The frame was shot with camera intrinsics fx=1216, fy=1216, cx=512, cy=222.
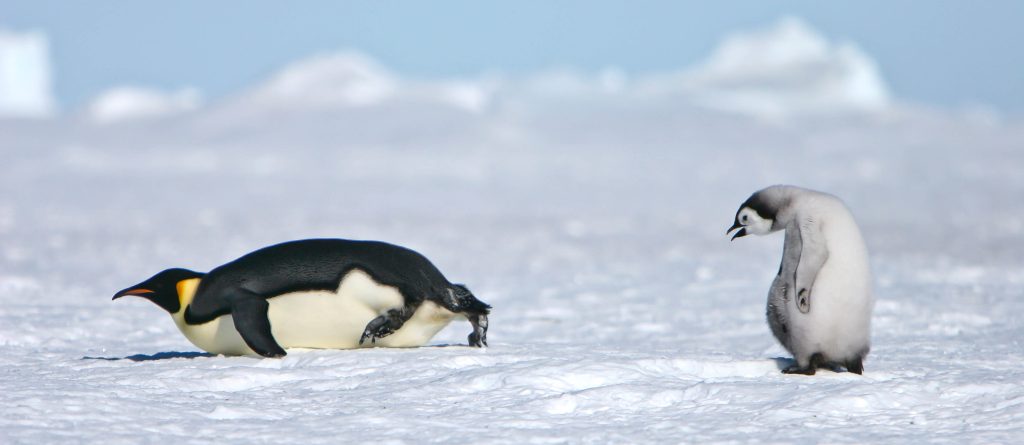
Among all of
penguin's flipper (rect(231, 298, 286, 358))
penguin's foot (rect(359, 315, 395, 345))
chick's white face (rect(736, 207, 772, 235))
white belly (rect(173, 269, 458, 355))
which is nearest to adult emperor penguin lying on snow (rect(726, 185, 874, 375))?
chick's white face (rect(736, 207, 772, 235))

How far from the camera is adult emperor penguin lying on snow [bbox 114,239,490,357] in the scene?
A: 4.37 m

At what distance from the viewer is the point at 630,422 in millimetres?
3320

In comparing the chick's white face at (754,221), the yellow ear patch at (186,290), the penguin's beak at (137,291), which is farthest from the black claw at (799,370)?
the penguin's beak at (137,291)

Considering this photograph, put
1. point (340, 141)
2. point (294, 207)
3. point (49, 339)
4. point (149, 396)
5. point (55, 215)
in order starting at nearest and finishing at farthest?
point (149, 396) → point (49, 339) → point (55, 215) → point (294, 207) → point (340, 141)

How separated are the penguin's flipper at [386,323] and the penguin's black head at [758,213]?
1.21 m

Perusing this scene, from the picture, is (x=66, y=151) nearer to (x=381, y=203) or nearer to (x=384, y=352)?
(x=381, y=203)

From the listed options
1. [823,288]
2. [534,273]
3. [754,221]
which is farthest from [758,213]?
[534,273]

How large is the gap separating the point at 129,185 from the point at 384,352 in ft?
58.9

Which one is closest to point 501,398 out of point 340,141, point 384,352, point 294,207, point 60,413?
point 384,352

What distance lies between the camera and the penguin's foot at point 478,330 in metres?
4.61

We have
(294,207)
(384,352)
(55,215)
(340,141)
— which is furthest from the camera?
(340,141)

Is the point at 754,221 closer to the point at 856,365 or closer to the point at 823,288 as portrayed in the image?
the point at 823,288

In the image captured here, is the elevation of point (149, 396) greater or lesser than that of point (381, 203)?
lesser

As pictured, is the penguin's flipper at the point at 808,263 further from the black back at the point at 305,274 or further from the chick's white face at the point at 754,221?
the black back at the point at 305,274
